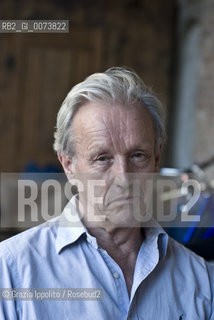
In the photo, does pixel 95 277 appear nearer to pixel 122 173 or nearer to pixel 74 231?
pixel 74 231

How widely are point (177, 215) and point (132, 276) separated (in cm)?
63

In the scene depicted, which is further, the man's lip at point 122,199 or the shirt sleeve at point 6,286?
the man's lip at point 122,199

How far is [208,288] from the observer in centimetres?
136

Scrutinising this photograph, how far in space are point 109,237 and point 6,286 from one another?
318 millimetres

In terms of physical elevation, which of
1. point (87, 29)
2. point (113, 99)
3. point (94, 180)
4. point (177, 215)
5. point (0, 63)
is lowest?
point (177, 215)

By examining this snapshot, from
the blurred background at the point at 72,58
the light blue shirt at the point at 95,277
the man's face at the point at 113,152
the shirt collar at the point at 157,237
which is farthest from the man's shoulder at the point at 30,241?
the blurred background at the point at 72,58

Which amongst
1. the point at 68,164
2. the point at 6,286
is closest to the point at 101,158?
the point at 68,164

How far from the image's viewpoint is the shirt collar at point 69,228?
126 cm

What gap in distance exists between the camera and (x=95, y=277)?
4.04 feet

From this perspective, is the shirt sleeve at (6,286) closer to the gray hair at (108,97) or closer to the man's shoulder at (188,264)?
the gray hair at (108,97)

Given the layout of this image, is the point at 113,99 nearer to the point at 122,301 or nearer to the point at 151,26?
the point at 122,301

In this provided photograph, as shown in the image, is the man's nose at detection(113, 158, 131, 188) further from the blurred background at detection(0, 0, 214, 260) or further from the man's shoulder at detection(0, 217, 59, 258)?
the blurred background at detection(0, 0, 214, 260)

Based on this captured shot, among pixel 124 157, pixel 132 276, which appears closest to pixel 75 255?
pixel 132 276

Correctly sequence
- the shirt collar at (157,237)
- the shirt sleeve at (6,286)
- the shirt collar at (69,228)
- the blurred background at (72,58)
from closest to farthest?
the shirt sleeve at (6,286), the shirt collar at (69,228), the shirt collar at (157,237), the blurred background at (72,58)
